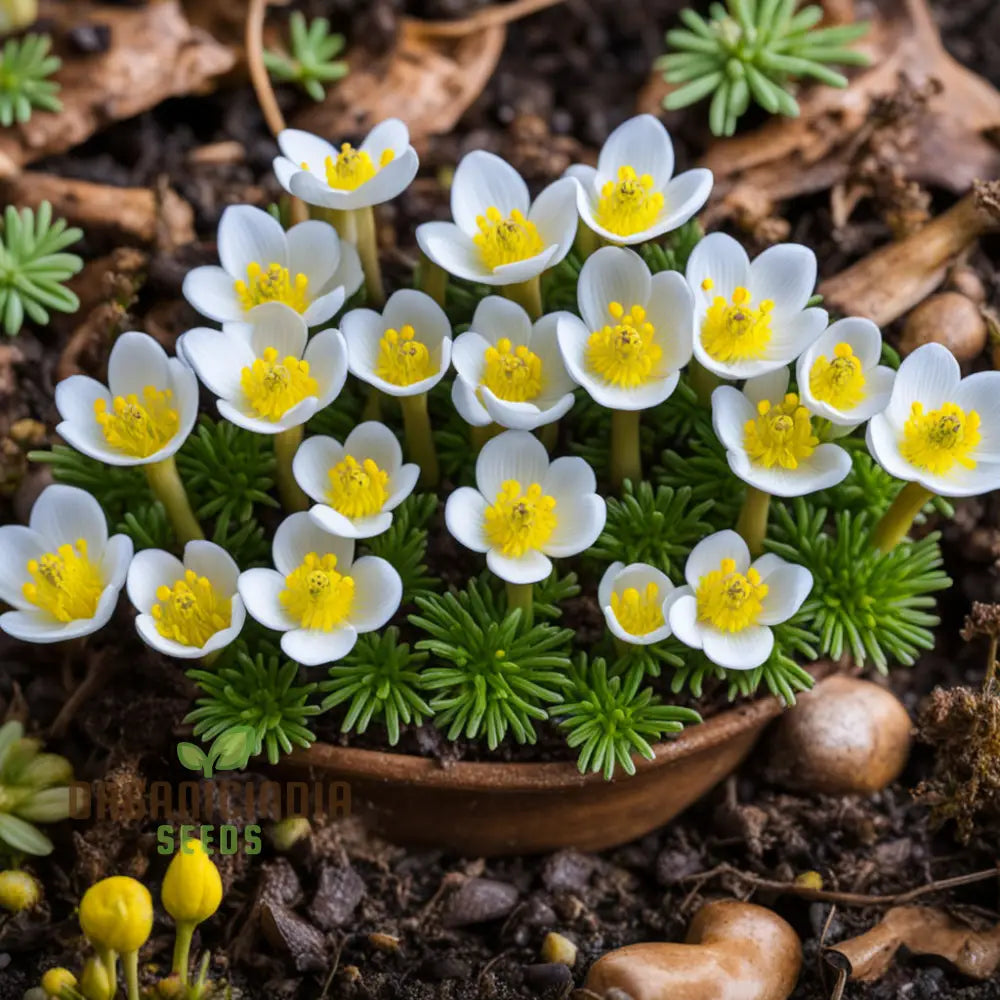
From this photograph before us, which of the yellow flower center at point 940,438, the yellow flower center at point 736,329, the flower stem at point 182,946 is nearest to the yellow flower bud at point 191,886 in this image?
the flower stem at point 182,946

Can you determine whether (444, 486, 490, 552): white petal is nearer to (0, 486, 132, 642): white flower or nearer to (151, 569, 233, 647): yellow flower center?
(151, 569, 233, 647): yellow flower center

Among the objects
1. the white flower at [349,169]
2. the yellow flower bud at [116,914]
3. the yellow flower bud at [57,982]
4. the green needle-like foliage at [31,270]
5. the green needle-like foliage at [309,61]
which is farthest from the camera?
the green needle-like foliage at [309,61]

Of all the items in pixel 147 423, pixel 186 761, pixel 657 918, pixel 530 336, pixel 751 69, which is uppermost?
pixel 751 69

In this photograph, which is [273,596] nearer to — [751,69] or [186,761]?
[186,761]

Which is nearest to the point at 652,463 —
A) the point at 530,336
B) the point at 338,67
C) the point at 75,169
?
the point at 530,336

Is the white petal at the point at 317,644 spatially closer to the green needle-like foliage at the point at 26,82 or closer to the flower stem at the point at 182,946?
the flower stem at the point at 182,946

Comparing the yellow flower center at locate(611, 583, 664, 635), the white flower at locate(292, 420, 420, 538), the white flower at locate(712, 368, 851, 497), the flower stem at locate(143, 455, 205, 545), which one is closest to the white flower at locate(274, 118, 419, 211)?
A: the white flower at locate(292, 420, 420, 538)
